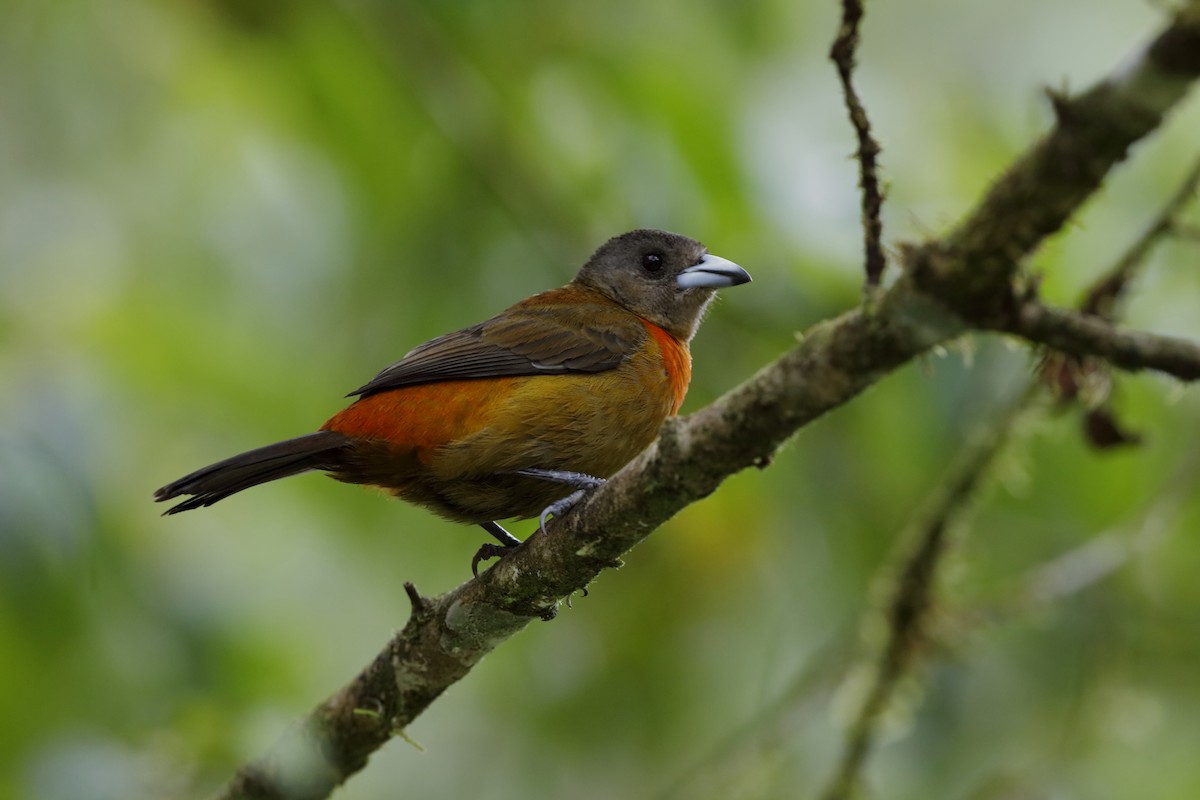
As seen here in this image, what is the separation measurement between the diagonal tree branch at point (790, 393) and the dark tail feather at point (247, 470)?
66cm

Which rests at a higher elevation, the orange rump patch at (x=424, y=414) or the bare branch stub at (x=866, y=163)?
the orange rump patch at (x=424, y=414)

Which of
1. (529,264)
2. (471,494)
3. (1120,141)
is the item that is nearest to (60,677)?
(471,494)

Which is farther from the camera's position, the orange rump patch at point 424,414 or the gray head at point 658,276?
the gray head at point 658,276

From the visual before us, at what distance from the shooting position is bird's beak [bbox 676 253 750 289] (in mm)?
4270

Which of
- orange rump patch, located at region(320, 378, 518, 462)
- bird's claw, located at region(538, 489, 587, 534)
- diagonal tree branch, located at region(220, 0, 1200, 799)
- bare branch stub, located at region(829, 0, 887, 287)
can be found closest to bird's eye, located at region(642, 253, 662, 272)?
orange rump patch, located at region(320, 378, 518, 462)

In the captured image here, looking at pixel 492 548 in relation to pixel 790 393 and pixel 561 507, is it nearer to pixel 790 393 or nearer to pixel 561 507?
pixel 561 507

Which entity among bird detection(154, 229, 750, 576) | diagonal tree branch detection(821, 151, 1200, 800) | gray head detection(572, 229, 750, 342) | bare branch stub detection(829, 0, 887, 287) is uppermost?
gray head detection(572, 229, 750, 342)

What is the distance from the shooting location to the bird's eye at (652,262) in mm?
4977

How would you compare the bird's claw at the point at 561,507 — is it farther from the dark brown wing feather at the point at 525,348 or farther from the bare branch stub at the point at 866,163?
the bare branch stub at the point at 866,163

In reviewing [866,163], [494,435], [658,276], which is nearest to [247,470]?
[494,435]

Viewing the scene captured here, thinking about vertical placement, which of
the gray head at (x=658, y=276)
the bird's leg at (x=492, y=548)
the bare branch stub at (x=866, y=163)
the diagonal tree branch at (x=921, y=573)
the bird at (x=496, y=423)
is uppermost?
the gray head at (x=658, y=276)

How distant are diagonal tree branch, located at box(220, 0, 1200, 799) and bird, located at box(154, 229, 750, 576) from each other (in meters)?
0.35

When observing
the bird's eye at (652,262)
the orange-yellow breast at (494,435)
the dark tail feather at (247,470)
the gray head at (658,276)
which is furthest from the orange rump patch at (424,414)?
the bird's eye at (652,262)

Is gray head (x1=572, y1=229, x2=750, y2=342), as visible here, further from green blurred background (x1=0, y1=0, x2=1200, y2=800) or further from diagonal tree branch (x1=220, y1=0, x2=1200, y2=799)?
diagonal tree branch (x1=220, y1=0, x2=1200, y2=799)
